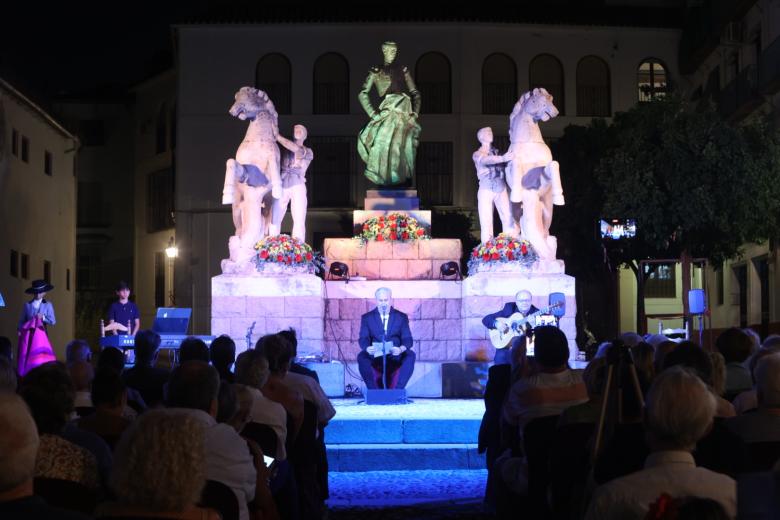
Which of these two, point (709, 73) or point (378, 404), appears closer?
point (378, 404)

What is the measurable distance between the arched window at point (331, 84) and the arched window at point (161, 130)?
7269mm

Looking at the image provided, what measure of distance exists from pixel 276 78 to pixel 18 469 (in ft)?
126

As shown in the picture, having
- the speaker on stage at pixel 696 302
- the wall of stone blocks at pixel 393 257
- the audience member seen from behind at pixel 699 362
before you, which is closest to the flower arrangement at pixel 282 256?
the wall of stone blocks at pixel 393 257

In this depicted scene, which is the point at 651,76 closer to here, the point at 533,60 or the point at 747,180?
the point at 533,60

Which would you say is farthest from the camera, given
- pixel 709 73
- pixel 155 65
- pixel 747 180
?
pixel 155 65

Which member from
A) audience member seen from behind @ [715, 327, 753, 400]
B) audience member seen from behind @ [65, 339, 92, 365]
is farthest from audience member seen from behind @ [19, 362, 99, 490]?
audience member seen from behind @ [715, 327, 753, 400]

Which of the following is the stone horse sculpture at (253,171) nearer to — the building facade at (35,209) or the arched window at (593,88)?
the building facade at (35,209)

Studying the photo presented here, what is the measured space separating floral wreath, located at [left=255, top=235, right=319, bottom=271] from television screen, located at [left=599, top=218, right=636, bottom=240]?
4602 mm

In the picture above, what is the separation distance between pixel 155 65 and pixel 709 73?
21126mm

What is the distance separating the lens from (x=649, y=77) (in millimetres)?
42531

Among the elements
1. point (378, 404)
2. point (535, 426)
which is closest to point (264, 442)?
point (535, 426)

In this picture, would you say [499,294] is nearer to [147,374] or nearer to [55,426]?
[147,374]

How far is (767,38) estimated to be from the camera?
31.6 m

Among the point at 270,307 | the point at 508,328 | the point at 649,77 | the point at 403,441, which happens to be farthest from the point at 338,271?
the point at 649,77
